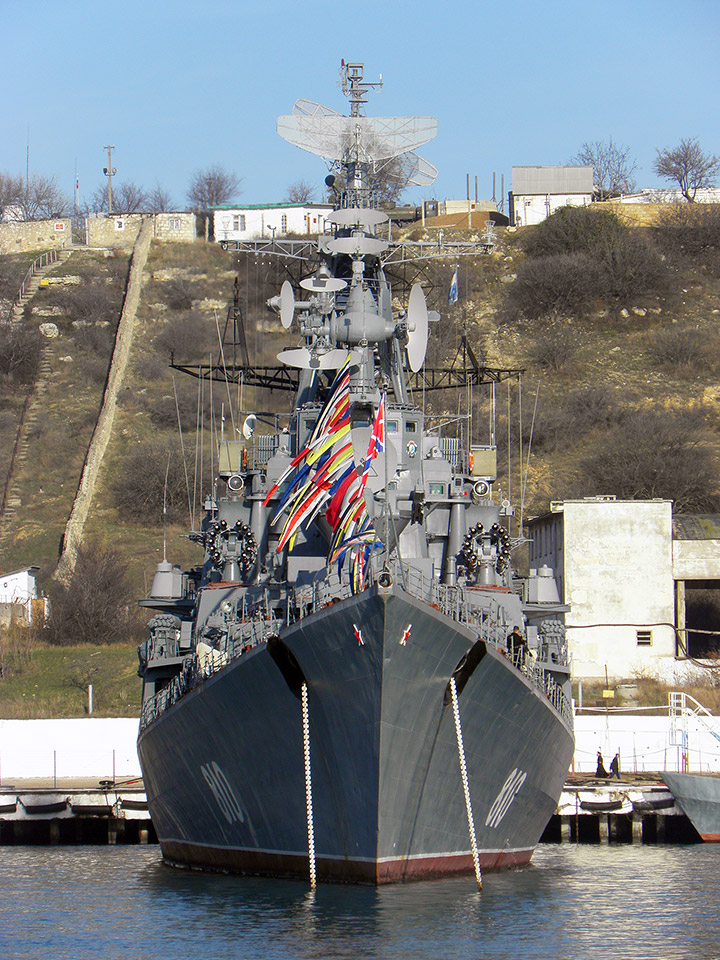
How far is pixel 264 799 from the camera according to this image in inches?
761

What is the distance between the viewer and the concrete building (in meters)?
43.2

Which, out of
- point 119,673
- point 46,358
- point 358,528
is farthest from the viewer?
point 46,358

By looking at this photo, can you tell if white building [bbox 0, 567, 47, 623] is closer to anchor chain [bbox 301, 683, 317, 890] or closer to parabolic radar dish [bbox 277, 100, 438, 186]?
parabolic radar dish [bbox 277, 100, 438, 186]

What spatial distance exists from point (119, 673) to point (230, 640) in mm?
22314

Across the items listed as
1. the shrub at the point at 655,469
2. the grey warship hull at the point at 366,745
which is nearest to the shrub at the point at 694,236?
the shrub at the point at 655,469

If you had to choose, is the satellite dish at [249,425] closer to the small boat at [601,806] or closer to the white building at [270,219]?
the small boat at [601,806]

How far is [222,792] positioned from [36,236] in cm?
7940

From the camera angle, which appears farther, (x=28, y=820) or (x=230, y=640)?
(x=28, y=820)

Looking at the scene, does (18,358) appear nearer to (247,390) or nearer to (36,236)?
(247,390)

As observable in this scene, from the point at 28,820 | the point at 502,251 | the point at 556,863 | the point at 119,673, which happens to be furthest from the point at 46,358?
the point at 556,863

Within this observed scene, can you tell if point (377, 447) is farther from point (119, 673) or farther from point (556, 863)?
point (119, 673)

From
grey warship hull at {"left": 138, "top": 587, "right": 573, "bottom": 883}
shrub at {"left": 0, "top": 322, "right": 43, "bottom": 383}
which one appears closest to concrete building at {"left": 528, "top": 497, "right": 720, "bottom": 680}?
grey warship hull at {"left": 138, "top": 587, "right": 573, "bottom": 883}

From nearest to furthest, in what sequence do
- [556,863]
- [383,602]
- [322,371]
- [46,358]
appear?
[383,602] → [556,863] → [322,371] → [46,358]

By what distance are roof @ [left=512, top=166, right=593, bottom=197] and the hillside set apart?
14.6 ft
